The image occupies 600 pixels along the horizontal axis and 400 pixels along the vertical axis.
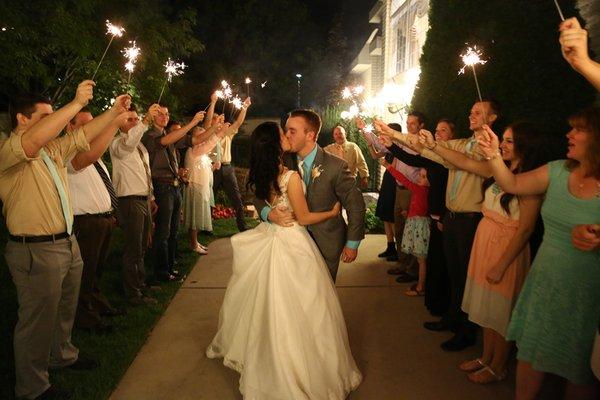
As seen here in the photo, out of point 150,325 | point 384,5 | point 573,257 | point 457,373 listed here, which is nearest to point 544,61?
point 573,257

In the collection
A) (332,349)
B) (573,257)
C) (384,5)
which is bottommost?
(332,349)

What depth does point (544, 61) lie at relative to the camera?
439 cm

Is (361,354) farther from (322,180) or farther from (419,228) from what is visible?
(419,228)

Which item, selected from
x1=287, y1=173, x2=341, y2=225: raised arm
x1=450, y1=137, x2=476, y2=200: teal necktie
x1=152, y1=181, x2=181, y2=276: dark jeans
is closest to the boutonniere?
x1=287, y1=173, x2=341, y2=225: raised arm

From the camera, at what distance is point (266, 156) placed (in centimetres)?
340

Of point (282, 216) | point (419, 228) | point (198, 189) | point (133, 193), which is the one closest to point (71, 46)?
point (198, 189)

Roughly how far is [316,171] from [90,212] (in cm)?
235

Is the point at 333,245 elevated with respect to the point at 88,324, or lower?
elevated

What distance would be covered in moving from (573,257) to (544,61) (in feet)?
7.99

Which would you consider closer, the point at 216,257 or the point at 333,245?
the point at 333,245

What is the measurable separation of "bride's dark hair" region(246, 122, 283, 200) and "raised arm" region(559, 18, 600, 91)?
6.20ft

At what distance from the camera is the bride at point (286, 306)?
10.8 ft

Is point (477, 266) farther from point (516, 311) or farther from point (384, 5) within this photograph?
point (384, 5)

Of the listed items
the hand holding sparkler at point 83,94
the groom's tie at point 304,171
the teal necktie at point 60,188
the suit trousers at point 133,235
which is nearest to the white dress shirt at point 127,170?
the suit trousers at point 133,235
